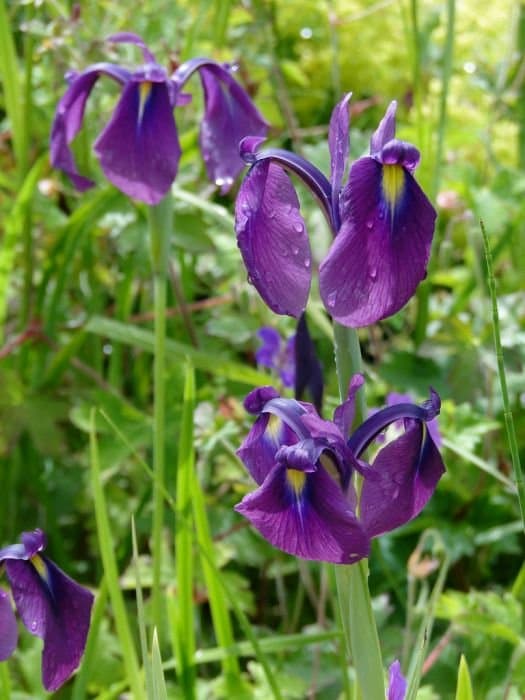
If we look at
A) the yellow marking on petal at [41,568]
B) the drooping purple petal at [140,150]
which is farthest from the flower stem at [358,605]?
the drooping purple petal at [140,150]


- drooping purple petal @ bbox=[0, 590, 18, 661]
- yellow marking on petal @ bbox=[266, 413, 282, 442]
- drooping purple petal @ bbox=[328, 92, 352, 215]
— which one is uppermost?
drooping purple petal @ bbox=[328, 92, 352, 215]

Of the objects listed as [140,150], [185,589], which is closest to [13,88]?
[140,150]

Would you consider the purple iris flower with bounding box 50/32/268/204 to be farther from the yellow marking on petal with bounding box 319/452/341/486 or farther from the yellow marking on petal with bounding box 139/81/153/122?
the yellow marking on petal with bounding box 319/452/341/486

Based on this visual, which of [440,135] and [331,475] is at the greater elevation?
[440,135]

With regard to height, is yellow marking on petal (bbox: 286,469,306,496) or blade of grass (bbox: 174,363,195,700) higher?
yellow marking on petal (bbox: 286,469,306,496)

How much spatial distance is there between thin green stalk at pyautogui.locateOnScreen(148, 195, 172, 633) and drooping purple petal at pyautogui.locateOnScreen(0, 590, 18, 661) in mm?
351

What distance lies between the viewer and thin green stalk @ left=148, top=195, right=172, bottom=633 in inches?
51.1

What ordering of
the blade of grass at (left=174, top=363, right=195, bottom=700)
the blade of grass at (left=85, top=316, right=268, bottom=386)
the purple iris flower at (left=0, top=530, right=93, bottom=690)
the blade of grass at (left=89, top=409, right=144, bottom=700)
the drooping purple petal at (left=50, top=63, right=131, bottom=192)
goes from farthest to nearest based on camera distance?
the blade of grass at (left=85, top=316, right=268, bottom=386), the drooping purple petal at (left=50, top=63, right=131, bottom=192), the blade of grass at (left=174, top=363, right=195, bottom=700), the blade of grass at (left=89, top=409, right=144, bottom=700), the purple iris flower at (left=0, top=530, right=93, bottom=690)

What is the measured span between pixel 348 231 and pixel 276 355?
89cm

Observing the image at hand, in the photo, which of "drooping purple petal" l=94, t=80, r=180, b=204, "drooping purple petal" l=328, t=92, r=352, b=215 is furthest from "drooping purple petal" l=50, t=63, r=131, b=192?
"drooping purple petal" l=328, t=92, r=352, b=215

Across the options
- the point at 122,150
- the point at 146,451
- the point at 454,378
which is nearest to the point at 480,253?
the point at 454,378

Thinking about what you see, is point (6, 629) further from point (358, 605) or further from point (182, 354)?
point (182, 354)

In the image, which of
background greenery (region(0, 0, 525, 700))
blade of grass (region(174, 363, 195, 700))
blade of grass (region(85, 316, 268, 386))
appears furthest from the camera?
blade of grass (region(85, 316, 268, 386))

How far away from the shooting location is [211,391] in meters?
1.80
